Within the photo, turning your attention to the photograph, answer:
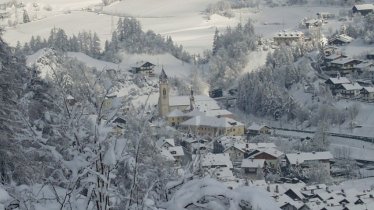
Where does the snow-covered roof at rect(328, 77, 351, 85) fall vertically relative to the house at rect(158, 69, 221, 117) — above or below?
above

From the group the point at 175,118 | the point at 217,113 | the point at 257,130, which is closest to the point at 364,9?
the point at 217,113

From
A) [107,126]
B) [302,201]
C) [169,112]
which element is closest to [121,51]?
[169,112]

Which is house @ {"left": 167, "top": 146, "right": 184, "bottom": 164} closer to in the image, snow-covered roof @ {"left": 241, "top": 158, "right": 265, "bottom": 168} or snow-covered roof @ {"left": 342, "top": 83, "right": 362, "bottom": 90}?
snow-covered roof @ {"left": 241, "top": 158, "right": 265, "bottom": 168}

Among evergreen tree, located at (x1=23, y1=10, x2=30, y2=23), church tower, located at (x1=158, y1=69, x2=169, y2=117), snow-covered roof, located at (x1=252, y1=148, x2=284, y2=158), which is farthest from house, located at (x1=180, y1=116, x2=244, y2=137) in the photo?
evergreen tree, located at (x1=23, y1=10, x2=30, y2=23)

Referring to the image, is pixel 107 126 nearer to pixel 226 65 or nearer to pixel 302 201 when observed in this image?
pixel 302 201

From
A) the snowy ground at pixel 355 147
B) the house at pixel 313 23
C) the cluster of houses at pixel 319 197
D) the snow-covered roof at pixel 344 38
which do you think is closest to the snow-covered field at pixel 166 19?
the house at pixel 313 23

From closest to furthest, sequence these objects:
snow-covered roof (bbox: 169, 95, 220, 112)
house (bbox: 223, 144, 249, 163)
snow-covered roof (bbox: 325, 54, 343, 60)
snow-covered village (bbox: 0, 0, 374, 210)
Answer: snow-covered village (bbox: 0, 0, 374, 210) → house (bbox: 223, 144, 249, 163) → snow-covered roof (bbox: 169, 95, 220, 112) → snow-covered roof (bbox: 325, 54, 343, 60)

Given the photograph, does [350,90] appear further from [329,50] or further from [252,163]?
[252,163]
